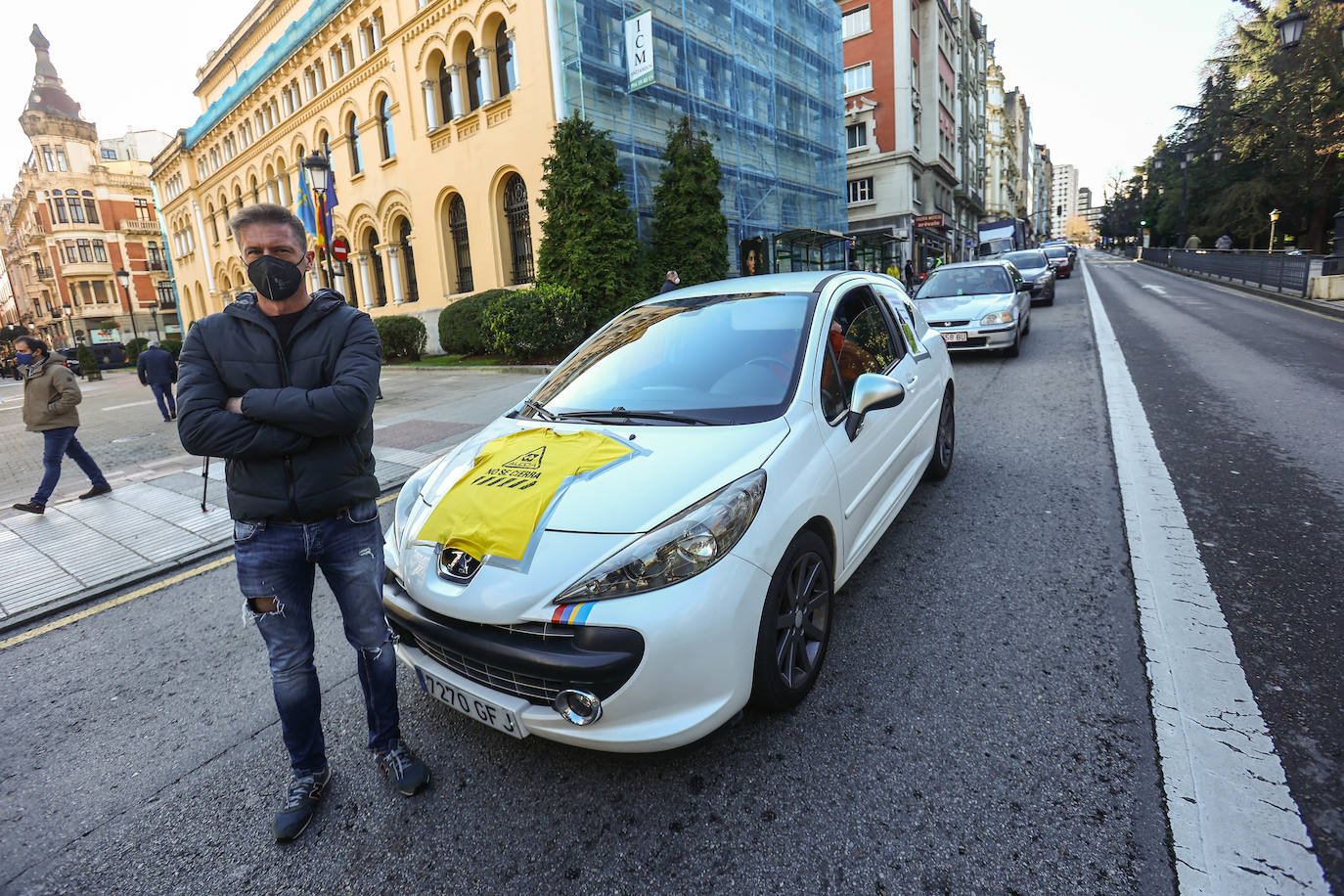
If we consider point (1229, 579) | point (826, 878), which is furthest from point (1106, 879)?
point (1229, 579)

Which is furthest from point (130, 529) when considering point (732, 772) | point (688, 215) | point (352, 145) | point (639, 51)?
point (352, 145)

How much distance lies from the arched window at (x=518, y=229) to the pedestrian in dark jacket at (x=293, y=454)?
1861cm

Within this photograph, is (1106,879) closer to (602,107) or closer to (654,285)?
(654,285)

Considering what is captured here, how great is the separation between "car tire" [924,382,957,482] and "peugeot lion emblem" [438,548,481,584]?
3.59m

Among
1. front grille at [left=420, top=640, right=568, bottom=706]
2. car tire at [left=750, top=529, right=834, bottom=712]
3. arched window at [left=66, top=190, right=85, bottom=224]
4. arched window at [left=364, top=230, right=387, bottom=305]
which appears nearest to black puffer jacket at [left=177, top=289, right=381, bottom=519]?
front grille at [left=420, top=640, right=568, bottom=706]

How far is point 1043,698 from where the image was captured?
2623 mm

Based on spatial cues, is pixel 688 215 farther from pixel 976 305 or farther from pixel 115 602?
pixel 115 602

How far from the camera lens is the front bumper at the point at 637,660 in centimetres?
207

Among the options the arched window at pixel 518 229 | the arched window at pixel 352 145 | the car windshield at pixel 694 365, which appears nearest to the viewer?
the car windshield at pixel 694 365

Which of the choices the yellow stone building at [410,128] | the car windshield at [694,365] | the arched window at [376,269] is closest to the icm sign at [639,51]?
the yellow stone building at [410,128]

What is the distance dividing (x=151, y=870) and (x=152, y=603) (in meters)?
2.80

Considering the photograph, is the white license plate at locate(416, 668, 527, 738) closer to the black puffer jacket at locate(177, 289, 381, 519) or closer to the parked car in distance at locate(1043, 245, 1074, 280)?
the black puffer jacket at locate(177, 289, 381, 519)

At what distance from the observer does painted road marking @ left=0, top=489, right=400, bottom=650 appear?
407 cm

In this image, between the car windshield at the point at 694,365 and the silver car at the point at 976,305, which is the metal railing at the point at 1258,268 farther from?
the car windshield at the point at 694,365
